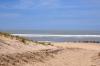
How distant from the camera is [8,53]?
1611 centimetres

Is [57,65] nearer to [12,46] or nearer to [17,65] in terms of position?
[17,65]

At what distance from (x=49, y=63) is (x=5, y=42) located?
3.48 metres

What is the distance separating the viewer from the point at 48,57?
19234 mm

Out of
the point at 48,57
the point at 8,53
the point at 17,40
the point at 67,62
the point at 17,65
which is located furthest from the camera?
the point at 17,40

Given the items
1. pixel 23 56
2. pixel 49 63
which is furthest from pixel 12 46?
pixel 49 63

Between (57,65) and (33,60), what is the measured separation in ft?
5.32

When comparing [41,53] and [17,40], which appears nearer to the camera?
[41,53]

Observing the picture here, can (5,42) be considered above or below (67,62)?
above

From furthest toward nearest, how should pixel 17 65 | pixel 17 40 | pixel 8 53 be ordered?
pixel 17 40 < pixel 8 53 < pixel 17 65

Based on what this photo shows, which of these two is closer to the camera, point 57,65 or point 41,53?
point 57,65

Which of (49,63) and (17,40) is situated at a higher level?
(17,40)

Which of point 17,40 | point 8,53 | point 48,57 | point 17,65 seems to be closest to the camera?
point 17,65

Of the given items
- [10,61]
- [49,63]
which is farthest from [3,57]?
[49,63]

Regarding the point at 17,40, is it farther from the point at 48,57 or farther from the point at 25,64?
the point at 25,64
